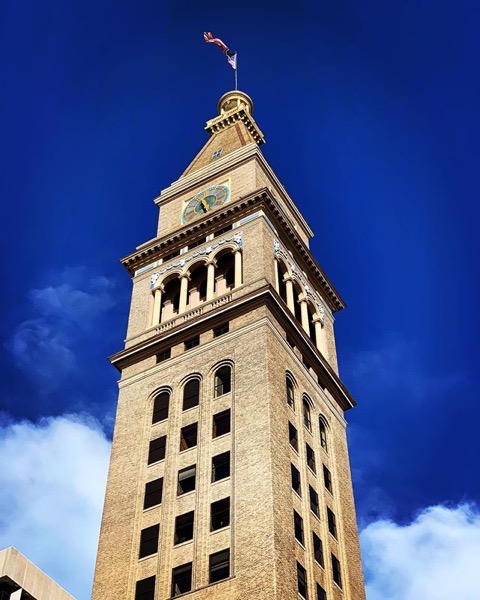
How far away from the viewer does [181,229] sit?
8206 centimetres

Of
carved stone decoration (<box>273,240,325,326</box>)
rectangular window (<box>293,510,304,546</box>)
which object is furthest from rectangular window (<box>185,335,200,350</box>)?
rectangular window (<box>293,510,304,546</box>)

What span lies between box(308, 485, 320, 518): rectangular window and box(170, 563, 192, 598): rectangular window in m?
9.66

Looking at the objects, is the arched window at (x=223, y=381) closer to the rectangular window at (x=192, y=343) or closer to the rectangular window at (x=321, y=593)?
the rectangular window at (x=192, y=343)

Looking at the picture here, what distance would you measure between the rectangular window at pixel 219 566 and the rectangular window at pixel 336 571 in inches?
340

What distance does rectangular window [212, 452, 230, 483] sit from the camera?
58.9m

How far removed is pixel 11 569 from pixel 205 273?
36.4 meters

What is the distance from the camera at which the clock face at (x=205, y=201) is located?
85.3 metres

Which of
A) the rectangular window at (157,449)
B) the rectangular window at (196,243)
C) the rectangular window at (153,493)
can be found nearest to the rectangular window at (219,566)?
the rectangular window at (153,493)

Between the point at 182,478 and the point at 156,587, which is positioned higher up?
the point at 182,478

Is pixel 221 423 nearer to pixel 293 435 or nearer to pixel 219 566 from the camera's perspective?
pixel 293 435

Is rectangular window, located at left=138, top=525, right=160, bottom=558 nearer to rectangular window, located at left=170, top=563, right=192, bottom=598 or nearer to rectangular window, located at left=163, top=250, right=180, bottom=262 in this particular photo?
rectangular window, located at left=170, top=563, right=192, bottom=598

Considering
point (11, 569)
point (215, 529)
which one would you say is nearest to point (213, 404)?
point (215, 529)

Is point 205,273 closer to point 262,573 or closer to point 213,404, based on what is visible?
point 213,404

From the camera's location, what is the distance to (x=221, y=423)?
62.5 metres
